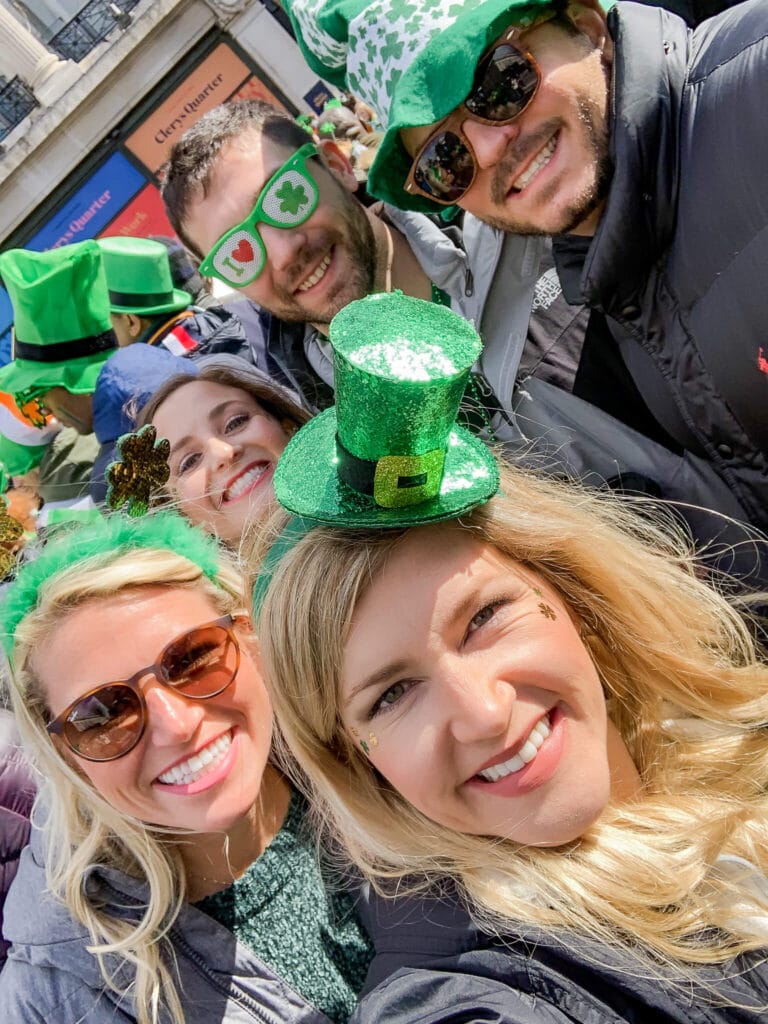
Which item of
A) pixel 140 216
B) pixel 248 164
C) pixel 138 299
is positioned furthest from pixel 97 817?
pixel 140 216

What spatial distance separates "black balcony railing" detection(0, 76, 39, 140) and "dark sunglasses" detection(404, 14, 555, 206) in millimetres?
9835

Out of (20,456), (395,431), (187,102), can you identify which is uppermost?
(187,102)

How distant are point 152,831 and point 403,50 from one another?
2472 mm

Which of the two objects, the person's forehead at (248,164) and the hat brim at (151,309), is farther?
the hat brim at (151,309)

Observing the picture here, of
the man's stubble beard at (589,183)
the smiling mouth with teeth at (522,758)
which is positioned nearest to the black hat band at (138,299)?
the man's stubble beard at (589,183)

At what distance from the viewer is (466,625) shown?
1422mm

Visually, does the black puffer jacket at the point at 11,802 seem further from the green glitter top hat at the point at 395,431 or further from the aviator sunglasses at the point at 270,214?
the aviator sunglasses at the point at 270,214

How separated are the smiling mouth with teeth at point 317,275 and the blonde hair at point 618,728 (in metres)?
1.47

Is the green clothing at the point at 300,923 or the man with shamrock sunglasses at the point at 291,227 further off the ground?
the man with shamrock sunglasses at the point at 291,227

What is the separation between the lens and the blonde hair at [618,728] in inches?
55.6

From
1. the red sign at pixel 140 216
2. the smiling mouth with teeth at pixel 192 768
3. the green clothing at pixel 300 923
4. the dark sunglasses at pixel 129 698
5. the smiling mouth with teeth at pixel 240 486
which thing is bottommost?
the green clothing at pixel 300 923

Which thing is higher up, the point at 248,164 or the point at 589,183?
the point at 248,164

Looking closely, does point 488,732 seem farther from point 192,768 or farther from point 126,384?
point 126,384

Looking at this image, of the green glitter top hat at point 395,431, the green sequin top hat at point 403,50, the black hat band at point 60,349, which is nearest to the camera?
the green glitter top hat at point 395,431
